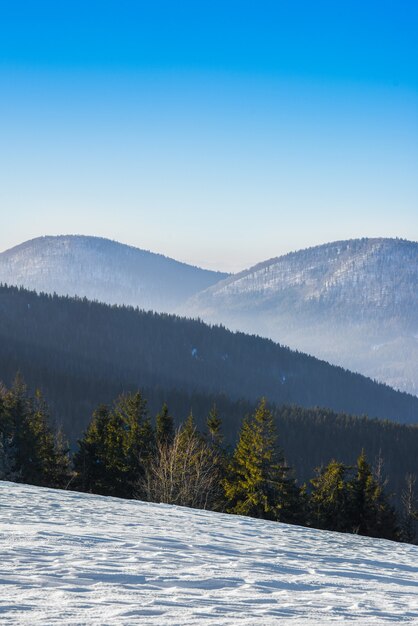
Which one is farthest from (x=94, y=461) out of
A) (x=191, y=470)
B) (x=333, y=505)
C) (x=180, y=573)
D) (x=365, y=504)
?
(x=180, y=573)

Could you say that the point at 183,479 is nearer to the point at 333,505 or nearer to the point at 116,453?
the point at 116,453

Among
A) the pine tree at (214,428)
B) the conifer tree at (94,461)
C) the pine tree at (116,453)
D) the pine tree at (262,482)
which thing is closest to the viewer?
the pine tree at (262,482)

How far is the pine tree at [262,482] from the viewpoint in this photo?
39.1m

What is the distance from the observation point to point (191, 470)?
39625 mm

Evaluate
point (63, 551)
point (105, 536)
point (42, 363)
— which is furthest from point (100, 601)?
point (42, 363)

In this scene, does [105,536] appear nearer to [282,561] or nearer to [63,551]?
[63,551]

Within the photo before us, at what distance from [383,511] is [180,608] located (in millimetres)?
38329

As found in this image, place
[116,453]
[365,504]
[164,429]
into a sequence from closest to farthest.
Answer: [365,504], [116,453], [164,429]

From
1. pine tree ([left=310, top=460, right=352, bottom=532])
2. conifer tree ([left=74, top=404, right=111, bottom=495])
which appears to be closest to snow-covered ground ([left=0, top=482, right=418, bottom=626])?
pine tree ([left=310, top=460, right=352, bottom=532])

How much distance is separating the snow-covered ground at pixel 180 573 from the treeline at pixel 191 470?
21.0m

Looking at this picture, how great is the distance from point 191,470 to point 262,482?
4.02m

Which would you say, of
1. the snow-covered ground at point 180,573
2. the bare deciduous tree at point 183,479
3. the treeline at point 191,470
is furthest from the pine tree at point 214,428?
the snow-covered ground at point 180,573

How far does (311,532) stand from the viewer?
20.7 meters

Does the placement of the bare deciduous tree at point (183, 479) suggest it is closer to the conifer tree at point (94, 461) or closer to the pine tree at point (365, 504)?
the conifer tree at point (94, 461)
